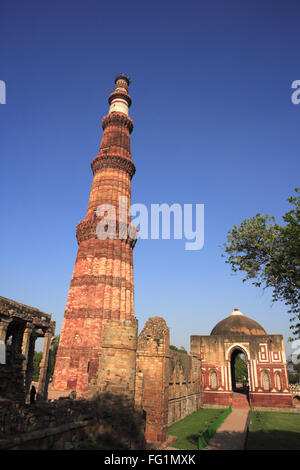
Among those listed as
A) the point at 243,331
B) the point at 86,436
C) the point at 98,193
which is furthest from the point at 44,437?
the point at 243,331

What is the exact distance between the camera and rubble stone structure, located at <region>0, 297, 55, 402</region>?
10508 mm

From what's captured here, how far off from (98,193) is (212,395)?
21225mm

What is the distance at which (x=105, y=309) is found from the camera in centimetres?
2153

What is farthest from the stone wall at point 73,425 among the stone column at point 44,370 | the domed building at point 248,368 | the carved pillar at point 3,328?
the domed building at point 248,368

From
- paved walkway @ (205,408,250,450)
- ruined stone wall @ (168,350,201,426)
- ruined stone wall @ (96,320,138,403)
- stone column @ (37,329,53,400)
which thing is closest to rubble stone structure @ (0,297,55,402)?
stone column @ (37,329,53,400)

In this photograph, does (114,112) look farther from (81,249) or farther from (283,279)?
(283,279)

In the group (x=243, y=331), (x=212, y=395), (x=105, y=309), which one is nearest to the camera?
(x=105, y=309)

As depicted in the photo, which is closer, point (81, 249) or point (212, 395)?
point (81, 249)

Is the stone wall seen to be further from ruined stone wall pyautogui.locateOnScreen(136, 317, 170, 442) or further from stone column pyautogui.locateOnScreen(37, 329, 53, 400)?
stone column pyautogui.locateOnScreen(37, 329, 53, 400)

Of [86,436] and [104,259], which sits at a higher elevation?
[104,259]

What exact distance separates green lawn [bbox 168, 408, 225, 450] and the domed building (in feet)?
19.9

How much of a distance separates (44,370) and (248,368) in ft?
70.3

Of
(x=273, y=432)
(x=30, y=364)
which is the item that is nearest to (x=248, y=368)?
(x=273, y=432)

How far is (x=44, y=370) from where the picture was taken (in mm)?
13328
